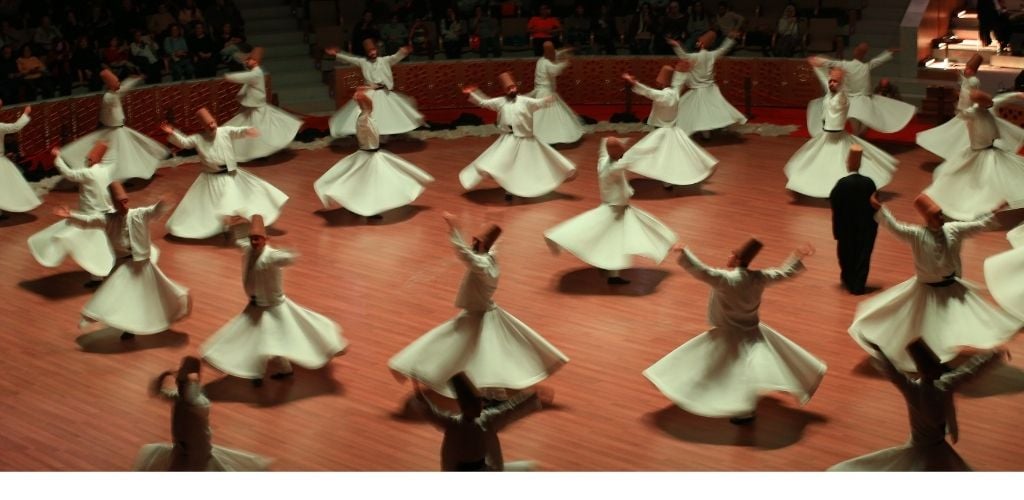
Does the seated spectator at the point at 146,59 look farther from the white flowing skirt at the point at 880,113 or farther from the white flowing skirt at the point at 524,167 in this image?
the white flowing skirt at the point at 880,113

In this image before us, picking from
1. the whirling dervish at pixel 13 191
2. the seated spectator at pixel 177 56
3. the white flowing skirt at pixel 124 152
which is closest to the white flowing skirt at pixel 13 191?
the whirling dervish at pixel 13 191

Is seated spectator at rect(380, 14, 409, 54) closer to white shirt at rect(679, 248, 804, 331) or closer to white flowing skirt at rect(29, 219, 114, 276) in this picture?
white flowing skirt at rect(29, 219, 114, 276)

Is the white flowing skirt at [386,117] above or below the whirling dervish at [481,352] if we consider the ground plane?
below

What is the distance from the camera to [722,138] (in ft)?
53.6

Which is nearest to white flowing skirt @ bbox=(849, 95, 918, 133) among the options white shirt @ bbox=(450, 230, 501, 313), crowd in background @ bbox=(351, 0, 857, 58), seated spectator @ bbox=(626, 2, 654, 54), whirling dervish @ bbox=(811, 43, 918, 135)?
whirling dervish @ bbox=(811, 43, 918, 135)

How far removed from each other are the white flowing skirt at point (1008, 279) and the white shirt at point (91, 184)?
23.8ft

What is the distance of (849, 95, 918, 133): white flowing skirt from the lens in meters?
15.1

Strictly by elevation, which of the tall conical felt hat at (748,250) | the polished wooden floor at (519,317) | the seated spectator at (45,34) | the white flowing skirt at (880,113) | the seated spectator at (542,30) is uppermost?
the tall conical felt hat at (748,250)

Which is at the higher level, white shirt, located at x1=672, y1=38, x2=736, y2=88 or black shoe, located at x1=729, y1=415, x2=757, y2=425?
white shirt, located at x1=672, y1=38, x2=736, y2=88

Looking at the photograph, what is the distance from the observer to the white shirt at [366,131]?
12.6 metres

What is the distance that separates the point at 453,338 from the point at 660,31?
11012 mm

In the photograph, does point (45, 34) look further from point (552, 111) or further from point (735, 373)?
point (735, 373)

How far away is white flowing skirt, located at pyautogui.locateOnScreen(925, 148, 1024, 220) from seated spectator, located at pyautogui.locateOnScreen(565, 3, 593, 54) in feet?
25.2

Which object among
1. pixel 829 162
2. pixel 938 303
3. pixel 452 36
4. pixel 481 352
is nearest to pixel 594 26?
pixel 452 36
